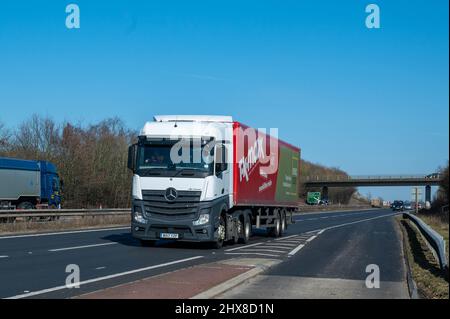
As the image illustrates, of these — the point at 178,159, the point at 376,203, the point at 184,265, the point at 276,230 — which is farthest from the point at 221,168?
the point at 376,203

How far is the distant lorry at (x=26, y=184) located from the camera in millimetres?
34469

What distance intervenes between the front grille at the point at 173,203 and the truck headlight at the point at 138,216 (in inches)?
11.5

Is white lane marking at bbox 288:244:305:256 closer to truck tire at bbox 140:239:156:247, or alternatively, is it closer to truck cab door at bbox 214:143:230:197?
truck cab door at bbox 214:143:230:197

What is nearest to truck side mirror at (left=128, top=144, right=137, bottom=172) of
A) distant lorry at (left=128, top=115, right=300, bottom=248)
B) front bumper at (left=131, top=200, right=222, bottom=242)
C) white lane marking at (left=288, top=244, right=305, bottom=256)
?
distant lorry at (left=128, top=115, right=300, bottom=248)

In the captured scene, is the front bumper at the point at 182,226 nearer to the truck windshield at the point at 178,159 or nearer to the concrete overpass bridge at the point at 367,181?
the truck windshield at the point at 178,159

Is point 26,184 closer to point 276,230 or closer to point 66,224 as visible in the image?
point 66,224

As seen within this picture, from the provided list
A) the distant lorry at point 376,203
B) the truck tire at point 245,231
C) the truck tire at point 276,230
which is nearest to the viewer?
the truck tire at point 245,231

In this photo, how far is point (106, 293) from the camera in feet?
31.8

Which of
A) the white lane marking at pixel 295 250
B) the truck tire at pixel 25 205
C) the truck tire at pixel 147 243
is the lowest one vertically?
the white lane marking at pixel 295 250

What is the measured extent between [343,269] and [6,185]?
2475 centimetres

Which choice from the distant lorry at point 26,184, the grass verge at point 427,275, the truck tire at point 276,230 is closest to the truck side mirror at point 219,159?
the grass verge at point 427,275

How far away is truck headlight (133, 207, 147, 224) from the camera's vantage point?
18.7 meters
